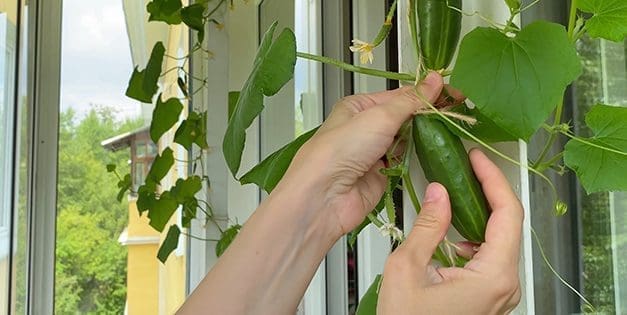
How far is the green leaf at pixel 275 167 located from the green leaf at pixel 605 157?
0.74ft

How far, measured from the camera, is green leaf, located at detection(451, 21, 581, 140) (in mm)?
287

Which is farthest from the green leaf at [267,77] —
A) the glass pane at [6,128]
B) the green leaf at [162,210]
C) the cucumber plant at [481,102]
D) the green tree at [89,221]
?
the green tree at [89,221]

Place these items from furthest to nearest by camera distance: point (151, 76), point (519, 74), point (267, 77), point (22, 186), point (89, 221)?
1. point (89, 221)
2. point (22, 186)
3. point (151, 76)
4. point (267, 77)
5. point (519, 74)

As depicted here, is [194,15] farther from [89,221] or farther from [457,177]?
[457,177]

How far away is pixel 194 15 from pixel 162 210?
20.4 inches

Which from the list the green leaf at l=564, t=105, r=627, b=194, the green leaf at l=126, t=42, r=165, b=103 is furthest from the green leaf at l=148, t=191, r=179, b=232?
the green leaf at l=564, t=105, r=627, b=194

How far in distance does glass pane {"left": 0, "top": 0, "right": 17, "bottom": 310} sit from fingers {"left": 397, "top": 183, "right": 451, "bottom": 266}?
4.60 feet

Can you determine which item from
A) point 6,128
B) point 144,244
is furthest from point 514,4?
point 144,244

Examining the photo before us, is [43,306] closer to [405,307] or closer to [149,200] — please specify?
[149,200]

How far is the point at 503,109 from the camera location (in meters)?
0.29

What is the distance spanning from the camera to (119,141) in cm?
186

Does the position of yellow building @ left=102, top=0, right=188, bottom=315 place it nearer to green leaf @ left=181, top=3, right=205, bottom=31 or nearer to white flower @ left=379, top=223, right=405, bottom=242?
green leaf @ left=181, top=3, right=205, bottom=31

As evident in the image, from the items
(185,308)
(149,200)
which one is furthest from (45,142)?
(185,308)

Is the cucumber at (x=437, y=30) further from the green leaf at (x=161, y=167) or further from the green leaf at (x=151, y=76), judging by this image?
the green leaf at (x=161, y=167)
